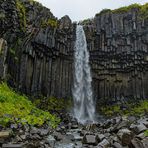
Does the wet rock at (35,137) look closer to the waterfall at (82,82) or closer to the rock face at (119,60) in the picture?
the waterfall at (82,82)

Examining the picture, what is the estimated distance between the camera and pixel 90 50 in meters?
45.2

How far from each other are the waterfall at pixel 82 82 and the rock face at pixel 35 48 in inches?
45.3

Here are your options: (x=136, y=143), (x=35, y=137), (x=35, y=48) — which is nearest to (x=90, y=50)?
(x=35, y=48)

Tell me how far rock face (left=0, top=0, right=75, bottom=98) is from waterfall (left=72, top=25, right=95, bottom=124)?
3.78 feet

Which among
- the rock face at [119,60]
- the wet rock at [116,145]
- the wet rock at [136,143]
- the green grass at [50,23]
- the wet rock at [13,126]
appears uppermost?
the green grass at [50,23]

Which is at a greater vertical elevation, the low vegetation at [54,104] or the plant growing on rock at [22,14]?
the plant growing on rock at [22,14]

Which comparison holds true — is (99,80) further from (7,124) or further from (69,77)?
(7,124)

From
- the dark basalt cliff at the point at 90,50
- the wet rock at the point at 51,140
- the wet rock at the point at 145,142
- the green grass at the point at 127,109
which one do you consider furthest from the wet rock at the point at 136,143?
the green grass at the point at 127,109

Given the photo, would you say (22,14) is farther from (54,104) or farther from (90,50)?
(54,104)

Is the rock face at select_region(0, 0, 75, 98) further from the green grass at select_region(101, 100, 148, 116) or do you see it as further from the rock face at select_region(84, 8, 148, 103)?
the green grass at select_region(101, 100, 148, 116)

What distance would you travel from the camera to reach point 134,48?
45219 mm

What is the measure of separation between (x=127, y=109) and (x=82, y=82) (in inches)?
321

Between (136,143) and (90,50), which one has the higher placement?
(90,50)

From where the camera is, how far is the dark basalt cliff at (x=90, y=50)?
38156mm
